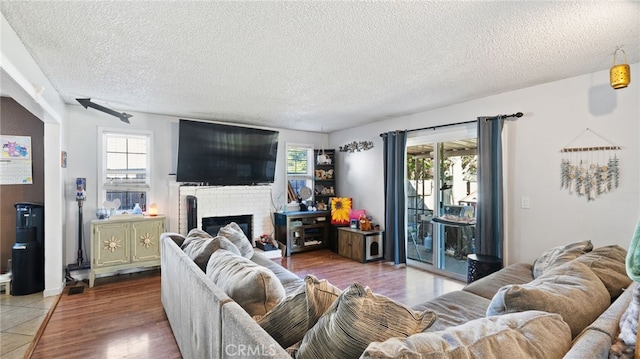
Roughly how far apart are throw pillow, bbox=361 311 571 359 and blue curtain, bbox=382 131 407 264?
349cm

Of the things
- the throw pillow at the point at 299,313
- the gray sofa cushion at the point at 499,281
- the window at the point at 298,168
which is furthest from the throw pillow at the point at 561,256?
the window at the point at 298,168

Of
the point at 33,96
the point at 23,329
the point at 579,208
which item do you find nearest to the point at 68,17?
the point at 33,96

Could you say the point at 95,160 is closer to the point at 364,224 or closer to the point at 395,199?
the point at 364,224

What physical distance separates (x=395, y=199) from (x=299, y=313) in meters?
3.62

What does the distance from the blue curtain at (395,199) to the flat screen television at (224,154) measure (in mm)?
2090

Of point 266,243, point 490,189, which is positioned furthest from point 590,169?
point 266,243

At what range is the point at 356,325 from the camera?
1.00m

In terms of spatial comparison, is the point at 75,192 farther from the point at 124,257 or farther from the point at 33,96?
the point at 33,96

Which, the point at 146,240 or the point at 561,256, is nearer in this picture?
the point at 561,256

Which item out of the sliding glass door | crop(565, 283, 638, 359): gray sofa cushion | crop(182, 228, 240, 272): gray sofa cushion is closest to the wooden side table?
the sliding glass door

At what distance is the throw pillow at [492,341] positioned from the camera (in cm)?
86

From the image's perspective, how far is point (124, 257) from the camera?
3914mm

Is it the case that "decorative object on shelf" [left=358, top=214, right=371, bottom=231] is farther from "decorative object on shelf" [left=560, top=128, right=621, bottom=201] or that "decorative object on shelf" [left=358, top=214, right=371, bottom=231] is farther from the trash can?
the trash can

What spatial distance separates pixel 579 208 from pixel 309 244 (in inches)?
152
